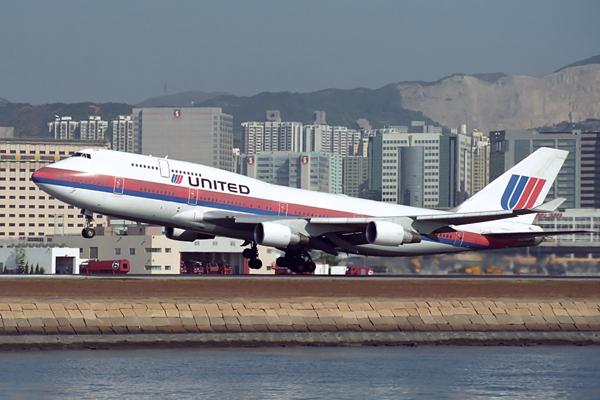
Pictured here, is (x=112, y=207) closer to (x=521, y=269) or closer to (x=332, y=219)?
(x=332, y=219)

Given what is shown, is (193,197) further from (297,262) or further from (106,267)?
(106,267)

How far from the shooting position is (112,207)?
46.5 metres

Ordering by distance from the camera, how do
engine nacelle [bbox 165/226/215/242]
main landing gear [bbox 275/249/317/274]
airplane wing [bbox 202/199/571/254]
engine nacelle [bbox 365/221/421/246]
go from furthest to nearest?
engine nacelle [bbox 165/226/215/242]
main landing gear [bbox 275/249/317/274]
engine nacelle [bbox 365/221/421/246]
airplane wing [bbox 202/199/571/254]

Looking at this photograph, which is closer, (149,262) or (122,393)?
(122,393)

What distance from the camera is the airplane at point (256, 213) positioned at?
153 feet

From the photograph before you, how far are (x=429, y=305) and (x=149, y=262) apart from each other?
3254 inches

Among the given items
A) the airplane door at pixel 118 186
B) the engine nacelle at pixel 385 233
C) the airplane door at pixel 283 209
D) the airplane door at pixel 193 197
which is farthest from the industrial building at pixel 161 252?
the airplane door at pixel 118 186

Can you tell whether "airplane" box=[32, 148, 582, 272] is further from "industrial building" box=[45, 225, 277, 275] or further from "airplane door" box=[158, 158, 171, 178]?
"industrial building" box=[45, 225, 277, 275]

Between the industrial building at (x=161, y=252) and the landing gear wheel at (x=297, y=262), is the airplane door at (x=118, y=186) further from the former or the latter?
the industrial building at (x=161, y=252)

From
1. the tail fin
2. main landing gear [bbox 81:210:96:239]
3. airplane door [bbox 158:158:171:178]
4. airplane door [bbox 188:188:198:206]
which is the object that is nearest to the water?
main landing gear [bbox 81:210:96:239]

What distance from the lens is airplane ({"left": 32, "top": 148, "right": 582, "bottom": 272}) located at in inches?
1833

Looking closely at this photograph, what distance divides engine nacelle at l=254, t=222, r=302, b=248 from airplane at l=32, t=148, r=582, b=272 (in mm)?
53

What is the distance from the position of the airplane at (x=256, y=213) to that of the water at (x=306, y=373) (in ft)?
45.3

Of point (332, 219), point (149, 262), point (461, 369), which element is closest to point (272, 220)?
point (332, 219)
